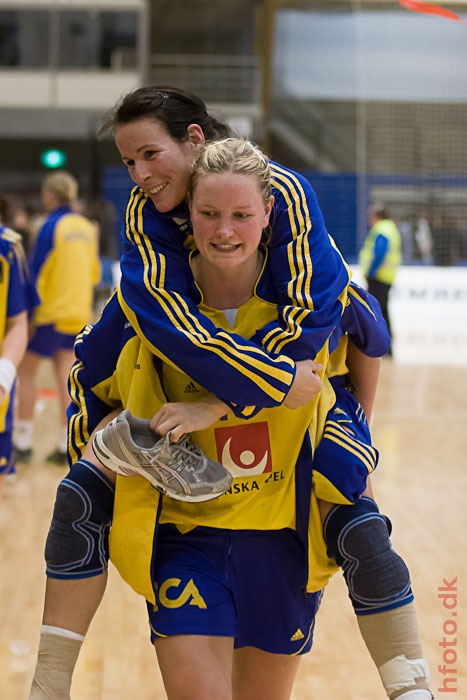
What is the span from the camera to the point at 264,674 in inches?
81.5

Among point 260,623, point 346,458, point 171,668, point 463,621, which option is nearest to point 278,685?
point 260,623

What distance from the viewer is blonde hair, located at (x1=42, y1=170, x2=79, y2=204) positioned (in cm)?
593

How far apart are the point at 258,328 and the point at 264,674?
808 millimetres

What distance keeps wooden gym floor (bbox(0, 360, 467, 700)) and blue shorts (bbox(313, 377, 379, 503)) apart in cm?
130

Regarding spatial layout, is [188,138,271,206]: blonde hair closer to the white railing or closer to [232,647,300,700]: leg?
[232,647,300,700]: leg

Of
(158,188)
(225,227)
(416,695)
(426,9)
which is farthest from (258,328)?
(426,9)

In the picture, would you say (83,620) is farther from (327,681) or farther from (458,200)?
(458,200)

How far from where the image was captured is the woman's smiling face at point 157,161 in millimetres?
1854

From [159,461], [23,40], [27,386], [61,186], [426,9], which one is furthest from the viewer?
[23,40]

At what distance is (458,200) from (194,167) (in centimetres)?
1368

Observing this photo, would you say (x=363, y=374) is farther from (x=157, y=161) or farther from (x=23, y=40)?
(x=23, y=40)

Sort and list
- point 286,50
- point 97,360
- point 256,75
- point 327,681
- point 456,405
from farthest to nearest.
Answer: point 286,50 < point 256,75 < point 456,405 < point 327,681 < point 97,360

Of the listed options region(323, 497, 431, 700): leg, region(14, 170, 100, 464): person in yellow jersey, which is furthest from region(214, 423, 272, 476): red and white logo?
region(14, 170, 100, 464): person in yellow jersey

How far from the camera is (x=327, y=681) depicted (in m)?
2.98
